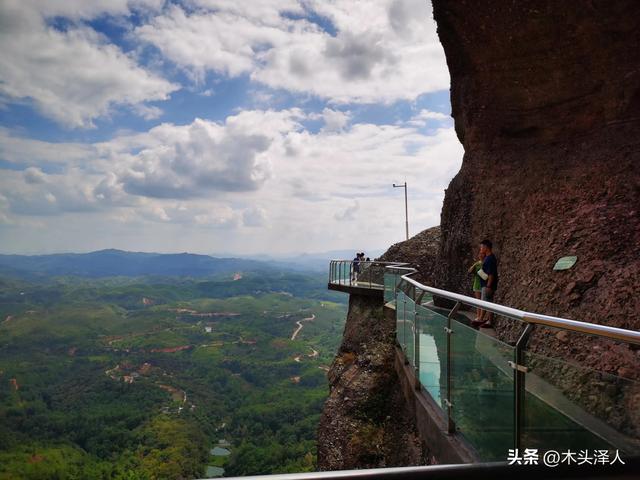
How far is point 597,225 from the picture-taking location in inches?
340

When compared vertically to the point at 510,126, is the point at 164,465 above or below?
below

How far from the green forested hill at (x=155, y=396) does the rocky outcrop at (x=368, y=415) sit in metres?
36.4

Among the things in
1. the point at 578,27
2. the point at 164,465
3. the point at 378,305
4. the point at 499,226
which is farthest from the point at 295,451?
the point at 578,27

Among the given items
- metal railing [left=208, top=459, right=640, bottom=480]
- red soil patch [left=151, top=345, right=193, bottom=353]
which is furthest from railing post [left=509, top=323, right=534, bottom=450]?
red soil patch [left=151, top=345, right=193, bottom=353]

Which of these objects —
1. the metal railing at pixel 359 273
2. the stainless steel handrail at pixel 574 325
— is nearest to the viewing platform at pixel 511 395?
the stainless steel handrail at pixel 574 325

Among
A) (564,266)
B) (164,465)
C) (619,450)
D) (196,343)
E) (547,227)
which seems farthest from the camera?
(196,343)

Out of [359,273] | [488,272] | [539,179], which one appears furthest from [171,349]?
[488,272]

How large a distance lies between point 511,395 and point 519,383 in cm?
18

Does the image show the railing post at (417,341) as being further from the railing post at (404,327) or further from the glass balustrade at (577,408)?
the glass balustrade at (577,408)

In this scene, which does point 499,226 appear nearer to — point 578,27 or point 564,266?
point 564,266

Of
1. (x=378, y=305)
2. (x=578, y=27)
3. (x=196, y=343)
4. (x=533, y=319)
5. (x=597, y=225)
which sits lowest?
(x=196, y=343)

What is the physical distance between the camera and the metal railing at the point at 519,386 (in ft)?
8.45

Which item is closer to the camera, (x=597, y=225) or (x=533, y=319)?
(x=533, y=319)

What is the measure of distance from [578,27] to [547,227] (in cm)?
480
